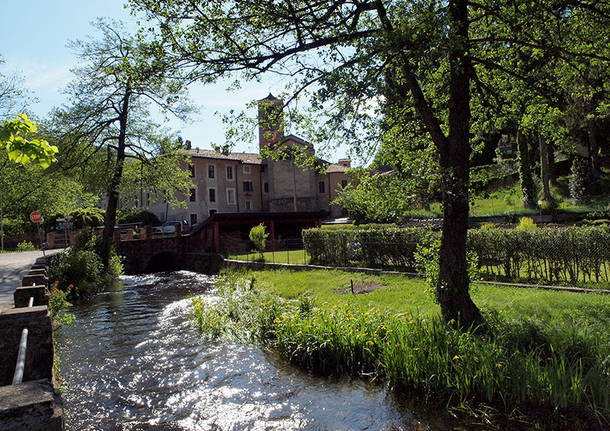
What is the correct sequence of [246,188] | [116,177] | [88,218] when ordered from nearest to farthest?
1. [116,177]
2. [88,218]
3. [246,188]

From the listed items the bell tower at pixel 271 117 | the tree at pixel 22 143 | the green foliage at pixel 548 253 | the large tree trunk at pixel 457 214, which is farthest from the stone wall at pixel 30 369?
the green foliage at pixel 548 253

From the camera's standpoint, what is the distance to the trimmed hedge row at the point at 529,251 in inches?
379

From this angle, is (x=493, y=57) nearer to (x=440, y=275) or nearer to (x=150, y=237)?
(x=440, y=275)

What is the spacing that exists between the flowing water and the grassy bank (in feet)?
1.68

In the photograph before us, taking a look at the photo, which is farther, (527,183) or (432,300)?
(527,183)

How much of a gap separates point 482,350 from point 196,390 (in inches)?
187

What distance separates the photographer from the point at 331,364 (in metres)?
7.01

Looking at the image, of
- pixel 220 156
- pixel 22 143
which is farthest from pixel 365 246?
pixel 220 156

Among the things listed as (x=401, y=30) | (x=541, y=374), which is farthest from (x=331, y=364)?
(x=401, y=30)

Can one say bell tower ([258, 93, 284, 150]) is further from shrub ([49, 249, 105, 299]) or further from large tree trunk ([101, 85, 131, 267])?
large tree trunk ([101, 85, 131, 267])

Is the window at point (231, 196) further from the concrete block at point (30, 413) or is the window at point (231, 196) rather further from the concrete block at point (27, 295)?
the concrete block at point (30, 413)

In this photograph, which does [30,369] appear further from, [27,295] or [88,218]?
[88,218]

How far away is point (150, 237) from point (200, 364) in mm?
25011

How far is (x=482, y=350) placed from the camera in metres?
5.51
